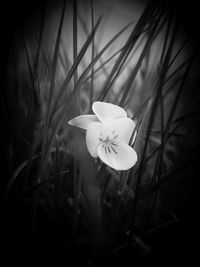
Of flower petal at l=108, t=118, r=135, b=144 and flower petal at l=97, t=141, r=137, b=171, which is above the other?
flower petal at l=108, t=118, r=135, b=144

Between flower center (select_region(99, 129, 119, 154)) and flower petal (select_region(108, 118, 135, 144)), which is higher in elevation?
flower petal (select_region(108, 118, 135, 144))

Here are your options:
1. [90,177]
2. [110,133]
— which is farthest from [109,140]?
[90,177]

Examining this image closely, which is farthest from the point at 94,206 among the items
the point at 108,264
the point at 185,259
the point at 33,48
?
the point at 33,48

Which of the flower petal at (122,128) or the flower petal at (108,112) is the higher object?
the flower petal at (108,112)

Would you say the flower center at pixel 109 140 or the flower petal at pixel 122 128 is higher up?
the flower petal at pixel 122 128
